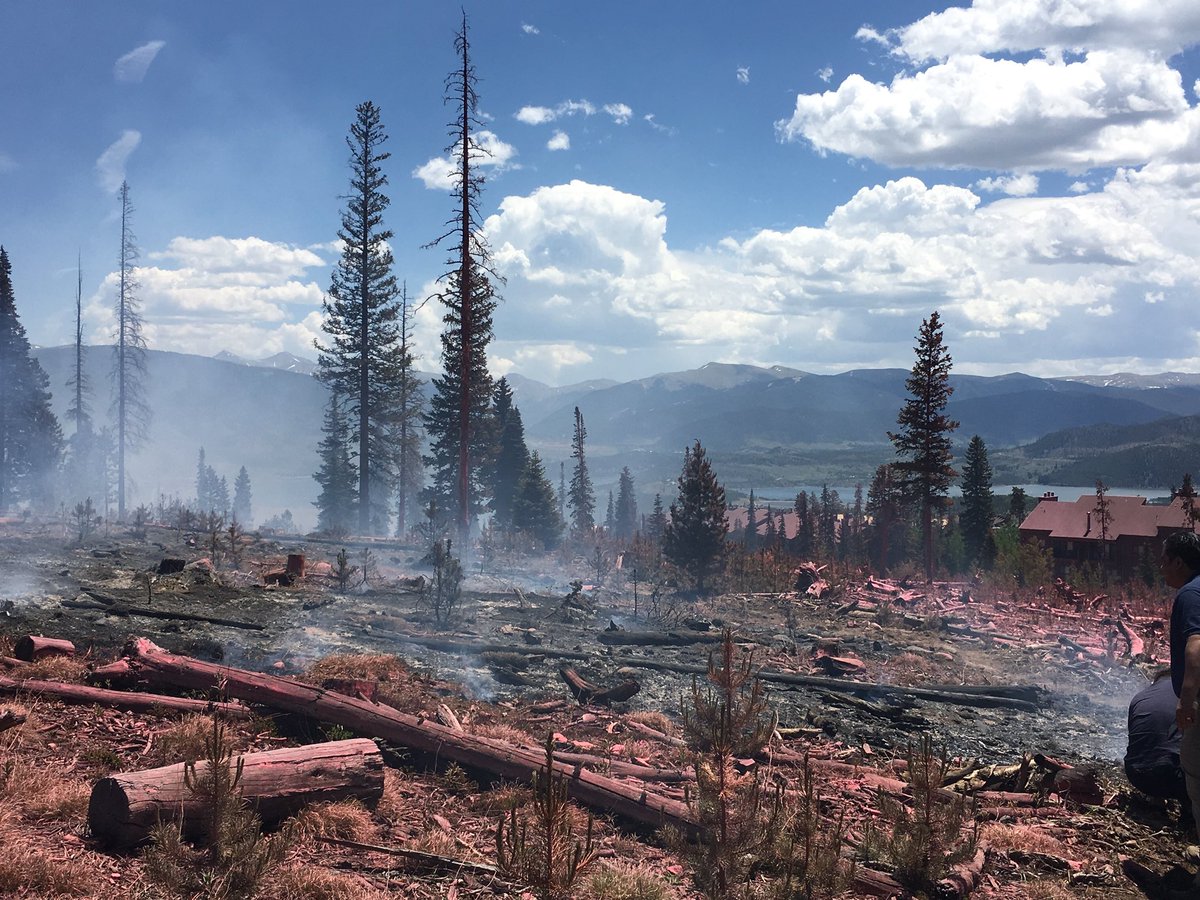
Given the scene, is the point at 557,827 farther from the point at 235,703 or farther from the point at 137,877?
the point at 235,703

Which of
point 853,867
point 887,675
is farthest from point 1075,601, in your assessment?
point 853,867

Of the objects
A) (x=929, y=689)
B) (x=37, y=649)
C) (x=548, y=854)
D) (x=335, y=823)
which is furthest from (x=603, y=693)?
(x=37, y=649)

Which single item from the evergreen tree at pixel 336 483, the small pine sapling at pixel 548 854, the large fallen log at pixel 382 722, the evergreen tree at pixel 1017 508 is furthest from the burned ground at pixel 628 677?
the evergreen tree at pixel 1017 508

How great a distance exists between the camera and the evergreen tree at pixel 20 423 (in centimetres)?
3722

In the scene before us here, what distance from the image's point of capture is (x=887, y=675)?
46.3 ft

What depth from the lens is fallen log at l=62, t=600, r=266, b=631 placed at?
38.4 feet

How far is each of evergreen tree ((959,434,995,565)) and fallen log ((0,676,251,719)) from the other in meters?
41.5

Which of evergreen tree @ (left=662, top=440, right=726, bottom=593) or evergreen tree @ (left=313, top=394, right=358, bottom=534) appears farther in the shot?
evergreen tree @ (left=313, top=394, right=358, bottom=534)

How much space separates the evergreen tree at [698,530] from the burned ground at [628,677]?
365 cm

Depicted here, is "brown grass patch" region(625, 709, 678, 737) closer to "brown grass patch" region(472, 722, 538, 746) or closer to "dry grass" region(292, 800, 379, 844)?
"brown grass patch" region(472, 722, 538, 746)

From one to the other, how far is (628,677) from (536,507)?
31.6 m

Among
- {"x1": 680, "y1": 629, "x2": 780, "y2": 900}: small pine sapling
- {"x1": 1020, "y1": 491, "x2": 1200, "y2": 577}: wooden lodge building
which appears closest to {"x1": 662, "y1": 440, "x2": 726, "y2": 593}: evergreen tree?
{"x1": 680, "y1": 629, "x2": 780, "y2": 900}: small pine sapling

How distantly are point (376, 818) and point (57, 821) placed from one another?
2.19m

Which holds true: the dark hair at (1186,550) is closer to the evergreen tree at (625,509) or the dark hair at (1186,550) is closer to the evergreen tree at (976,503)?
the evergreen tree at (976,503)
